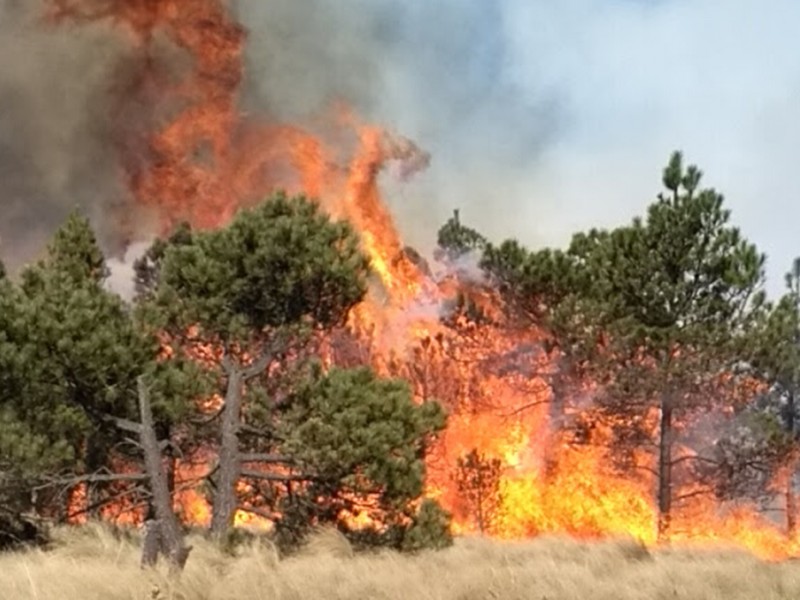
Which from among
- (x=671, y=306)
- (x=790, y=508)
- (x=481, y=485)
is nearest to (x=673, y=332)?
(x=671, y=306)

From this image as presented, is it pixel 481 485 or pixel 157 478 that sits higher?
pixel 481 485

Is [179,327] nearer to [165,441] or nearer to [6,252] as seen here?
[165,441]

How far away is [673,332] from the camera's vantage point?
22.8 metres

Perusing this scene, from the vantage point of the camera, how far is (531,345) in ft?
93.9

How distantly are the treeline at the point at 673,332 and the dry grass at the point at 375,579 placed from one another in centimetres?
1073

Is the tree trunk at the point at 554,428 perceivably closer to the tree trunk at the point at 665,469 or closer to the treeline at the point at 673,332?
the treeline at the point at 673,332

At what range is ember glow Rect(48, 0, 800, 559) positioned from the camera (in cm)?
2722

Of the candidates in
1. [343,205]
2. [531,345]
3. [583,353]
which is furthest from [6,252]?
[583,353]

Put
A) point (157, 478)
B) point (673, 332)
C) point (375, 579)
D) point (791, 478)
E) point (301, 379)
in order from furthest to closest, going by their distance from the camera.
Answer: point (791, 478) < point (673, 332) < point (301, 379) < point (157, 478) < point (375, 579)

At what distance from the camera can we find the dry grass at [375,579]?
8984 mm

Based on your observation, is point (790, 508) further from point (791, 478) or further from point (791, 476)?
point (791, 476)

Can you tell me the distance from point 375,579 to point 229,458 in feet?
19.9

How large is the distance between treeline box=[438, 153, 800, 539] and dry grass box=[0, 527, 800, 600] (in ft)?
35.2

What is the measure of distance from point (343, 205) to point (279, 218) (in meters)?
32.3
